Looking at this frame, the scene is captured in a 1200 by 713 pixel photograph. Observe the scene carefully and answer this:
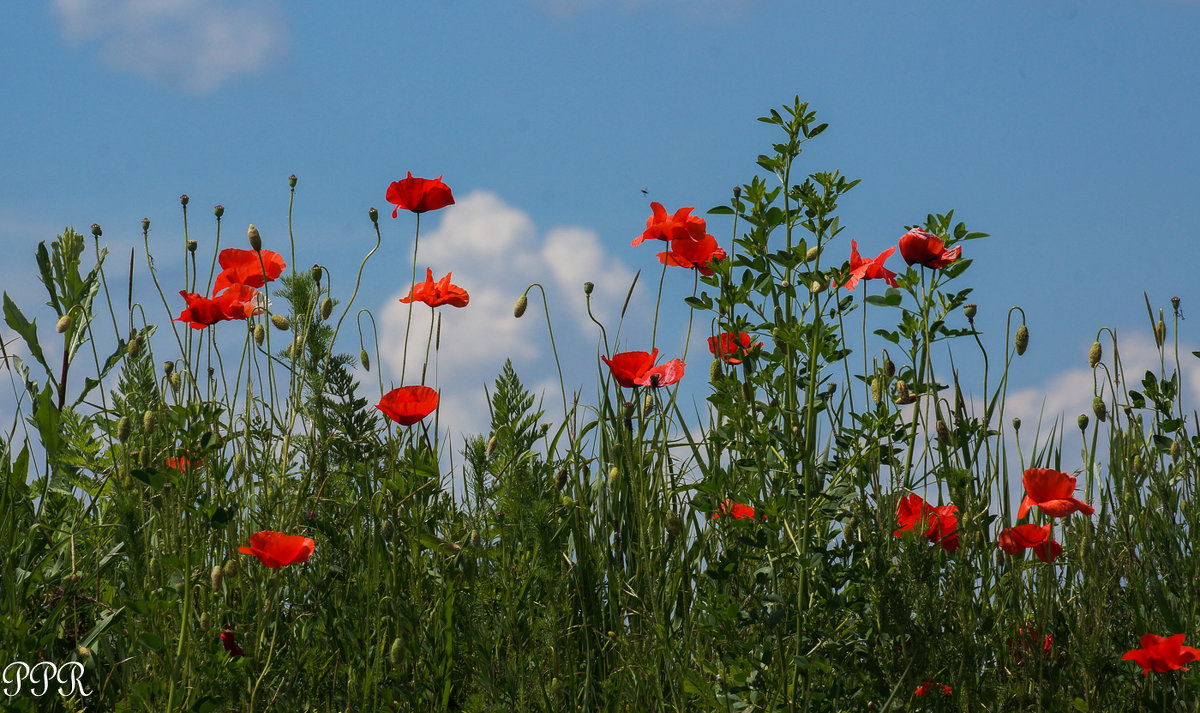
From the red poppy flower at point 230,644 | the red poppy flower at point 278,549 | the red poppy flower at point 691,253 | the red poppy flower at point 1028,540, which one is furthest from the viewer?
the red poppy flower at point 691,253

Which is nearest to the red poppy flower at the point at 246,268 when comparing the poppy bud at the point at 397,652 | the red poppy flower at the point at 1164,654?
the poppy bud at the point at 397,652

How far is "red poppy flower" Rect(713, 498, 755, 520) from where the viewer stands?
2.15 metres

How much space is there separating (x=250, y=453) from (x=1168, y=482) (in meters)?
2.42

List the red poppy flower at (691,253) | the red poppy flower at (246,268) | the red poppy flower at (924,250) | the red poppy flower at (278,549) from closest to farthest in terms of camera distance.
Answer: the red poppy flower at (278,549)
the red poppy flower at (924,250)
the red poppy flower at (691,253)
the red poppy flower at (246,268)

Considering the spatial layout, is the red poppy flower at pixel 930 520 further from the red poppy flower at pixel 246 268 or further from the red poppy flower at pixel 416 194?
the red poppy flower at pixel 246 268

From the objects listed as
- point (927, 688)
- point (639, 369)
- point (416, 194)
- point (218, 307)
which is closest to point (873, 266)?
point (639, 369)

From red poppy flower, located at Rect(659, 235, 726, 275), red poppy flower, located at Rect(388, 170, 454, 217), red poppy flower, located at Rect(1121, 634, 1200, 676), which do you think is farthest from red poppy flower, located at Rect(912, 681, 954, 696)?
red poppy flower, located at Rect(388, 170, 454, 217)

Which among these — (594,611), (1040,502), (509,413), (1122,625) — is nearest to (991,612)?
(1040,502)

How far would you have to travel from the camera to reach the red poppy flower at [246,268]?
9.45ft

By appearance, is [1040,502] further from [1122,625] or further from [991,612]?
[1122,625]

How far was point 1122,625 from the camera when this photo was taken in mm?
2799

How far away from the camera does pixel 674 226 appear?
267 centimetres

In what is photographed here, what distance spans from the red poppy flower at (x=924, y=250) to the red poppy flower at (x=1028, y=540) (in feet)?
2.23

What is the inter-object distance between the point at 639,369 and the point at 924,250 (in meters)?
0.72
